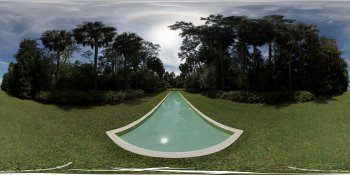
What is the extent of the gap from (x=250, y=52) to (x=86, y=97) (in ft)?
5.59

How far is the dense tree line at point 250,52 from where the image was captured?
280 centimetres

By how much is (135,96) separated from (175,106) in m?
0.42

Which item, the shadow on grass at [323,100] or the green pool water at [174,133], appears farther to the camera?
the shadow on grass at [323,100]

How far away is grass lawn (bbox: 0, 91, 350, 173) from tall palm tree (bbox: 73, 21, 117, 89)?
0.60m

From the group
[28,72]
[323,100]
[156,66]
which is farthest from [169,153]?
[323,100]

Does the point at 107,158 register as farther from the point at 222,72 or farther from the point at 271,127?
the point at 271,127

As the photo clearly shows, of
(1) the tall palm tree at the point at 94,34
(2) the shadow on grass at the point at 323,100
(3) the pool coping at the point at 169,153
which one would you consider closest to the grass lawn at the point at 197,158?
(3) the pool coping at the point at 169,153

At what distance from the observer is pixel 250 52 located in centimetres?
292

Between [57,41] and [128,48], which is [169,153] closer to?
[128,48]

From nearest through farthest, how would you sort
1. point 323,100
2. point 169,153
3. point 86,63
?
point 169,153 → point 86,63 → point 323,100

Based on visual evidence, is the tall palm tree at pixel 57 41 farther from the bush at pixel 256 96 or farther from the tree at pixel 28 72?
the bush at pixel 256 96

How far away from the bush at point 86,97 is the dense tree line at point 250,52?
60 cm

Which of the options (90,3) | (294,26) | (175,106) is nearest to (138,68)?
(175,106)

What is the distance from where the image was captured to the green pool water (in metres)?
2.63
